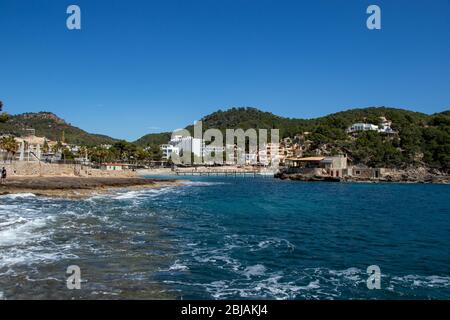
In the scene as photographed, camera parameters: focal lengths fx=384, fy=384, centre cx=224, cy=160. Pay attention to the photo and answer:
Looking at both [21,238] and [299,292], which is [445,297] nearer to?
[299,292]

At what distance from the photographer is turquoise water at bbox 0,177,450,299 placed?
1168 centimetres

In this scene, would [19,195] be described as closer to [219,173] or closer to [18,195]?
[18,195]

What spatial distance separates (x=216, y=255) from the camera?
16656 millimetres

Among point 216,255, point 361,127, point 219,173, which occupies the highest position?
point 361,127

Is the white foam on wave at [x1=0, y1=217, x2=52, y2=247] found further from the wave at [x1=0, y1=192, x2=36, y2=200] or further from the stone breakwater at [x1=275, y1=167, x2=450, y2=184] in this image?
the stone breakwater at [x1=275, y1=167, x2=450, y2=184]

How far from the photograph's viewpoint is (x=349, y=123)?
17938 cm

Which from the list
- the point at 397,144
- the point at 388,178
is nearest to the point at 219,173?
the point at 388,178

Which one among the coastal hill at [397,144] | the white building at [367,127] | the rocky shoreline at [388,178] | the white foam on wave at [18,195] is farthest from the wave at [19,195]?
the white building at [367,127]

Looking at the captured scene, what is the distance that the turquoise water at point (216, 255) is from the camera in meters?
11.7

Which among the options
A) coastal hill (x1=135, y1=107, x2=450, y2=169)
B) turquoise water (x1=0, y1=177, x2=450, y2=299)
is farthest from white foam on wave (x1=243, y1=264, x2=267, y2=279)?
coastal hill (x1=135, y1=107, x2=450, y2=169)

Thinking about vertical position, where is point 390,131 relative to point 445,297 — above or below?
above
